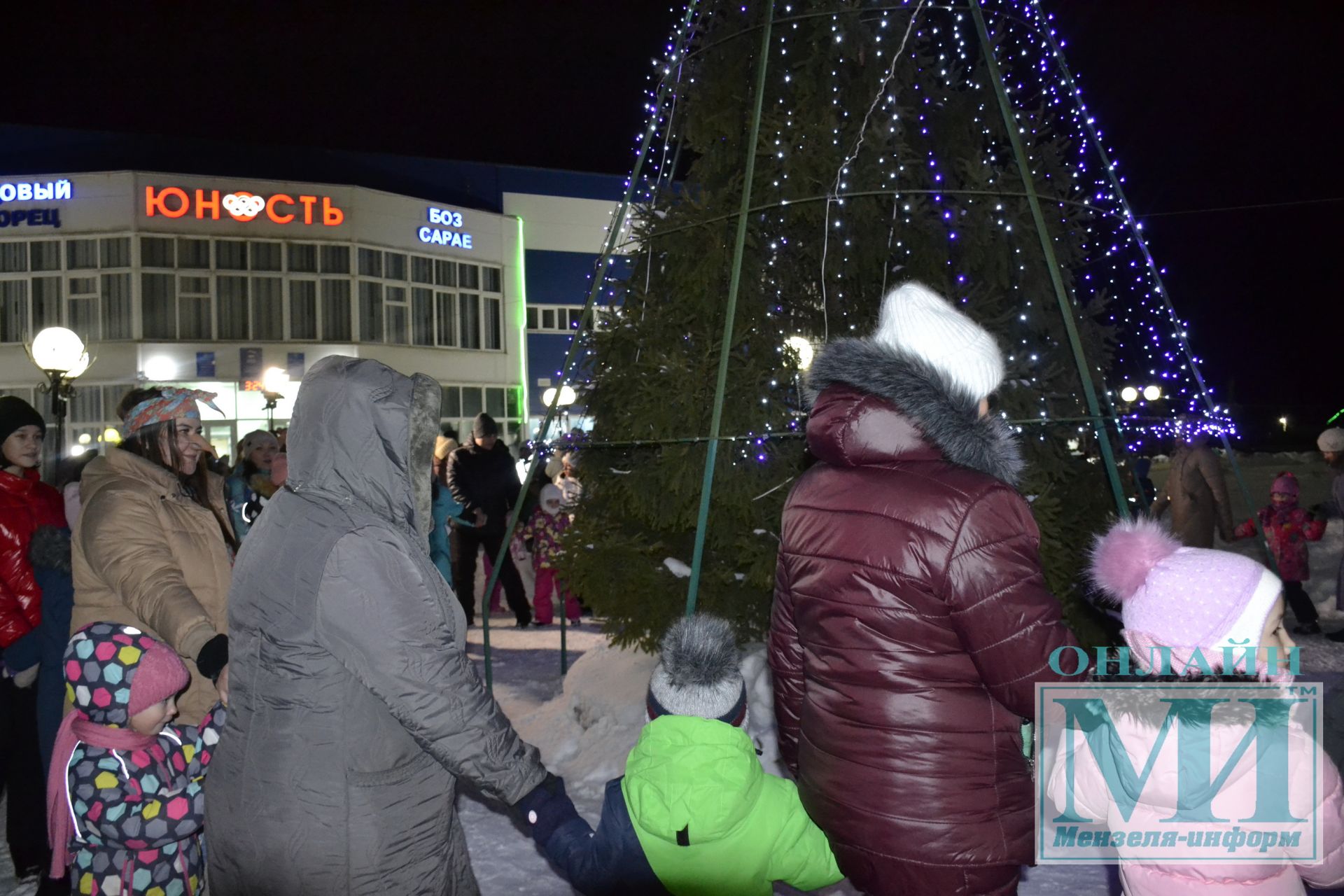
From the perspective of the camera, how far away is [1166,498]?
8555 mm

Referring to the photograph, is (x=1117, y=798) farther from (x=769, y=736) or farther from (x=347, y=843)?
(x=769, y=736)

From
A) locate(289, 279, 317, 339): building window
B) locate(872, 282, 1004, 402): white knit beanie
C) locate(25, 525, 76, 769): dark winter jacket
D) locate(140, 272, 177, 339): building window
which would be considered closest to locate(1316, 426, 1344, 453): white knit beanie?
locate(872, 282, 1004, 402): white knit beanie

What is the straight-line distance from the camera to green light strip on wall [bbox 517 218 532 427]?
30.1 meters

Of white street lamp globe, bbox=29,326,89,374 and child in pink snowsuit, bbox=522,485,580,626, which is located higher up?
white street lamp globe, bbox=29,326,89,374

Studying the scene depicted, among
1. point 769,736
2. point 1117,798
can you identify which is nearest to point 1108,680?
point 1117,798

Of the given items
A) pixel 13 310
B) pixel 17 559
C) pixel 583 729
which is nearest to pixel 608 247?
pixel 583 729

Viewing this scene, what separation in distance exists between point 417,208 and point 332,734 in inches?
1090

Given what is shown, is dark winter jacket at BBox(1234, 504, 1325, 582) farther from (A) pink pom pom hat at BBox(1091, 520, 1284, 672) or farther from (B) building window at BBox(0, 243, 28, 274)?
(B) building window at BBox(0, 243, 28, 274)

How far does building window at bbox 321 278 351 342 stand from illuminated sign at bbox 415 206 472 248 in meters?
2.41

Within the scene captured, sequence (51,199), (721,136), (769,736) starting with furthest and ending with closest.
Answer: (51,199)
(721,136)
(769,736)

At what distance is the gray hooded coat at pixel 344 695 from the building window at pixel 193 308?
26.6m

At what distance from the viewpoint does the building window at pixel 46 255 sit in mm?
25641

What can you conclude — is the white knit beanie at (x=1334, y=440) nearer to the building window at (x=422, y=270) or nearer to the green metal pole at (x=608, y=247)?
the green metal pole at (x=608, y=247)

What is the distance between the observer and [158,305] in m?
25.7
